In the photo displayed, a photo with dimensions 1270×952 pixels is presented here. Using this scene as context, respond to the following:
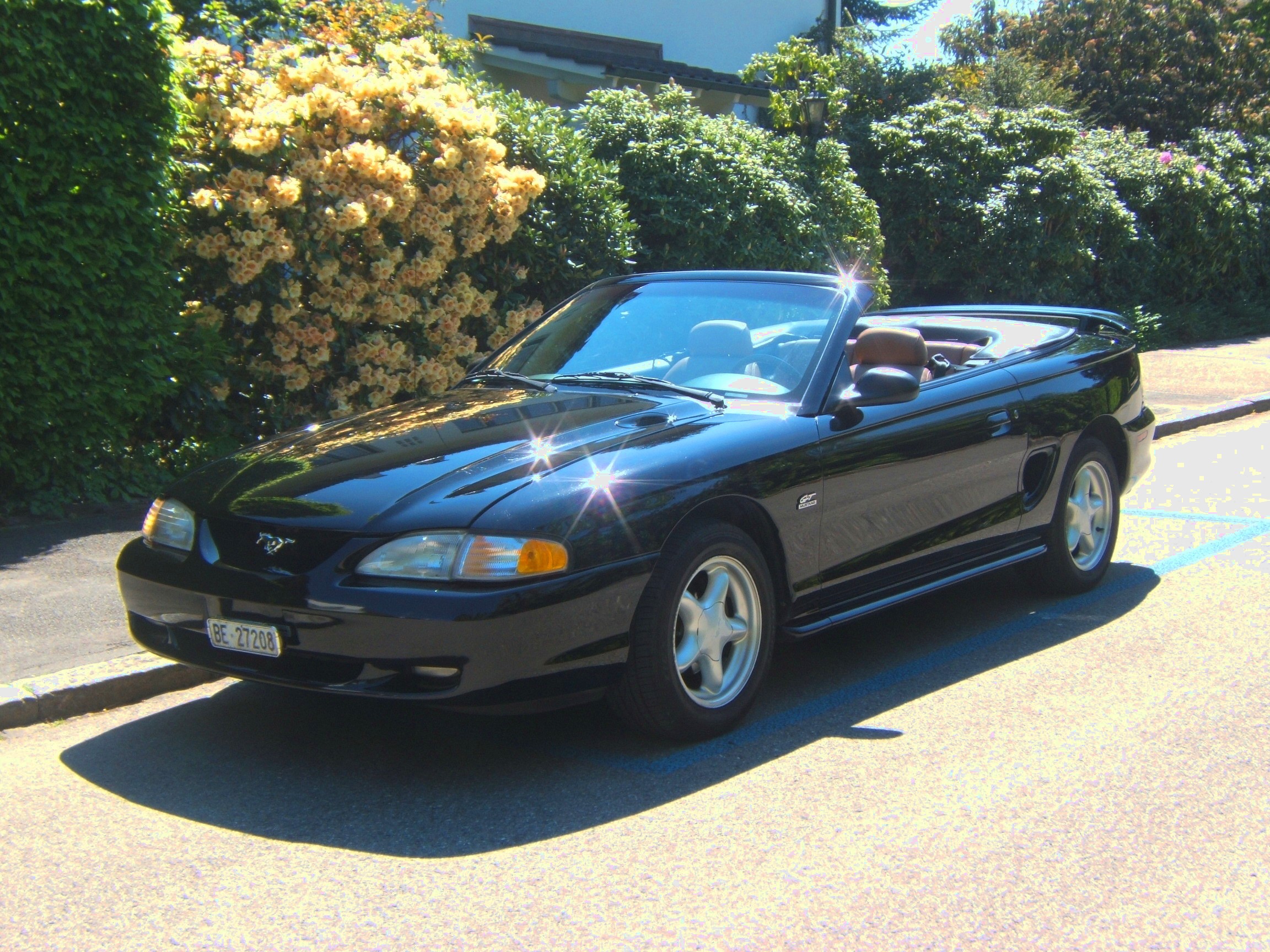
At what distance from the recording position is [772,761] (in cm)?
432

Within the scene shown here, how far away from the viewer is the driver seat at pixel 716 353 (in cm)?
528

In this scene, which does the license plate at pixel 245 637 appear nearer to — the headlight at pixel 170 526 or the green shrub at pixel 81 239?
the headlight at pixel 170 526

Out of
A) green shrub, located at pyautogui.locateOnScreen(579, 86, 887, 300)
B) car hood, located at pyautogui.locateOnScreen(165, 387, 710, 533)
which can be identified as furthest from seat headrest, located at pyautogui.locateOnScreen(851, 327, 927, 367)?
green shrub, located at pyautogui.locateOnScreen(579, 86, 887, 300)

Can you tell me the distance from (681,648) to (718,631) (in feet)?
0.50

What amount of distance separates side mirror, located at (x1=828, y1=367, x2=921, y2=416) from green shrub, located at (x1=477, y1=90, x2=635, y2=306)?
4882 millimetres

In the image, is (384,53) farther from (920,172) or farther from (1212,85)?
(1212,85)

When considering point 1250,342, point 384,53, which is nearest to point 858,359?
point 384,53

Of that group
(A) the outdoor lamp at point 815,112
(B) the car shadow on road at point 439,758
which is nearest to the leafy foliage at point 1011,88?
(A) the outdoor lamp at point 815,112

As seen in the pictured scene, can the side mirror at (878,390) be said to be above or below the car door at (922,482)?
above

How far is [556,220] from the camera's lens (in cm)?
984

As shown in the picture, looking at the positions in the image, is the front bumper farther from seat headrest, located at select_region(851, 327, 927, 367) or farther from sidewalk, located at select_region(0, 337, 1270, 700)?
seat headrest, located at select_region(851, 327, 927, 367)

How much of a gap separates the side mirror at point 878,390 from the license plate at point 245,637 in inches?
85.0

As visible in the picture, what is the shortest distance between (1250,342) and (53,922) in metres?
18.3

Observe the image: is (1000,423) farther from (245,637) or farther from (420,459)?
(245,637)
